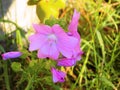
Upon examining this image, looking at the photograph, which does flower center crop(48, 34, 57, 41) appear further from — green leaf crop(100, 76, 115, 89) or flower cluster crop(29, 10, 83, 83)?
green leaf crop(100, 76, 115, 89)

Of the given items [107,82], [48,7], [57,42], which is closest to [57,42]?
[57,42]

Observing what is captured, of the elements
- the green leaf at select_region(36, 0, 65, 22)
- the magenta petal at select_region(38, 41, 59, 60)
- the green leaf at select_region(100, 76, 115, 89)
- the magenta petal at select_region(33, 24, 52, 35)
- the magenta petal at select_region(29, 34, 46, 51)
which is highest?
the green leaf at select_region(36, 0, 65, 22)

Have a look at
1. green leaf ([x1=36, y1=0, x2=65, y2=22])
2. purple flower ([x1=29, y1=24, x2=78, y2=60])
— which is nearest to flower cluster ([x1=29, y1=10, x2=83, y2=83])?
purple flower ([x1=29, y1=24, x2=78, y2=60])

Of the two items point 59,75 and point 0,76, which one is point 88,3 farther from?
point 59,75

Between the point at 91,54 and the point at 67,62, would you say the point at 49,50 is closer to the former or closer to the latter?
Result: the point at 67,62

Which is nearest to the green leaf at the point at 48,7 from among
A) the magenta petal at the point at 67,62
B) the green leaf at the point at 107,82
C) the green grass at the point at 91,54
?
the green grass at the point at 91,54

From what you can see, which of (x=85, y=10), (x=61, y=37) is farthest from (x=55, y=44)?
(x=85, y=10)

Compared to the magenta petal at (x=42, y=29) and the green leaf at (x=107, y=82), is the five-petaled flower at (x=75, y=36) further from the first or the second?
the green leaf at (x=107, y=82)
